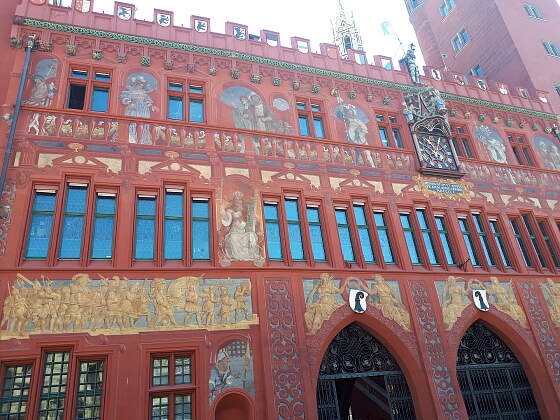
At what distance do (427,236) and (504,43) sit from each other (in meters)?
14.0

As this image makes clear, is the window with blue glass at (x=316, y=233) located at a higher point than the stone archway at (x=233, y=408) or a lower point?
higher

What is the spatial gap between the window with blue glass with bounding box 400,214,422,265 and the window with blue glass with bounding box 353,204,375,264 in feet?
3.96

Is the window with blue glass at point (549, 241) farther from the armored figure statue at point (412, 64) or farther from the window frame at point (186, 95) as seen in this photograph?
the window frame at point (186, 95)

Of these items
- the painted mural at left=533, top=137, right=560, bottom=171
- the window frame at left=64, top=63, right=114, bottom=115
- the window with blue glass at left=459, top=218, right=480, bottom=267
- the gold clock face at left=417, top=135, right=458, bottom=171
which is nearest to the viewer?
the window frame at left=64, top=63, right=114, bottom=115

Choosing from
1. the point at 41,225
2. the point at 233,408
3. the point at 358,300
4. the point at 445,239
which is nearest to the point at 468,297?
the point at 445,239

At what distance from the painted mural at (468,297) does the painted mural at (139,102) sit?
9.09 m

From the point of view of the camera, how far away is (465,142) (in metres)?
17.3

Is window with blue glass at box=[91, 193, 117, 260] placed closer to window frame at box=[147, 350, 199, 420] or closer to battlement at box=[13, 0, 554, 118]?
window frame at box=[147, 350, 199, 420]

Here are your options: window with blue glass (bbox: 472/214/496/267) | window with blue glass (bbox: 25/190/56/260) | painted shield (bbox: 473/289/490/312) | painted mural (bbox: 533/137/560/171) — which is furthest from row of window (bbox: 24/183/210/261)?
painted mural (bbox: 533/137/560/171)

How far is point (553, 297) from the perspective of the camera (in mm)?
14391

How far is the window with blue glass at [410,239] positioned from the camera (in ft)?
44.4

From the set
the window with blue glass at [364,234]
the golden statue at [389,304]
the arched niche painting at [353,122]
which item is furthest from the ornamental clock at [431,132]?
the golden statue at [389,304]

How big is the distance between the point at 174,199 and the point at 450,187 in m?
9.05

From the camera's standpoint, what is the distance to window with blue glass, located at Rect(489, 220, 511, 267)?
14834 mm
